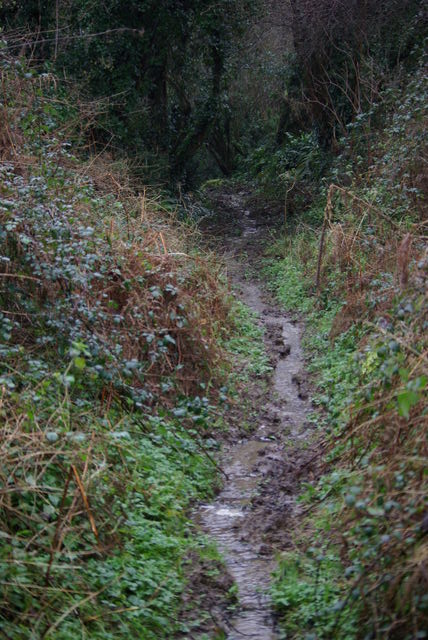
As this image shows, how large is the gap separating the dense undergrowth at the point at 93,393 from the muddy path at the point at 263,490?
0.96ft

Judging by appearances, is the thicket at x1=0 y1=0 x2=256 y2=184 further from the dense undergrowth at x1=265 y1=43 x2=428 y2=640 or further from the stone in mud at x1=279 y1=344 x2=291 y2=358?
the dense undergrowth at x1=265 y1=43 x2=428 y2=640

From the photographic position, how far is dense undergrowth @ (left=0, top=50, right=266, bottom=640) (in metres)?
4.31

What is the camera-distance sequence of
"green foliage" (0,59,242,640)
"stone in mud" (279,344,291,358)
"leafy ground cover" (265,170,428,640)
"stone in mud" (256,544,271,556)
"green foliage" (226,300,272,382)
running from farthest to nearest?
A: 1. "stone in mud" (279,344,291,358)
2. "green foliage" (226,300,272,382)
3. "stone in mud" (256,544,271,556)
4. "green foliage" (0,59,242,640)
5. "leafy ground cover" (265,170,428,640)

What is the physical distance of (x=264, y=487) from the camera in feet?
21.4

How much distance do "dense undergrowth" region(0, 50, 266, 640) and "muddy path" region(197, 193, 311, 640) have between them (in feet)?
0.96

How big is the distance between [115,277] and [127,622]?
14.6ft

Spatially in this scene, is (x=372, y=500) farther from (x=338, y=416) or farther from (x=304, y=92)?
(x=304, y=92)

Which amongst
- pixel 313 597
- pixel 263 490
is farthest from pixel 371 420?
pixel 263 490

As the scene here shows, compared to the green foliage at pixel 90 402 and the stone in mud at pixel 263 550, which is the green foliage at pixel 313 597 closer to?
the stone in mud at pixel 263 550

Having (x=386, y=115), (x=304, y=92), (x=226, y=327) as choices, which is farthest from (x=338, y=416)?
(x=304, y=92)

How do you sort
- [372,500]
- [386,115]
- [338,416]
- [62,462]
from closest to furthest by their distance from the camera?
[372,500] → [62,462] → [338,416] → [386,115]

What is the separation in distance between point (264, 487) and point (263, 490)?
51 mm

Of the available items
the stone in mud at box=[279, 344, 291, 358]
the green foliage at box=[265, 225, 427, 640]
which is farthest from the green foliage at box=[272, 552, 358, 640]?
the stone in mud at box=[279, 344, 291, 358]

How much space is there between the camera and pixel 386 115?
13.9m
